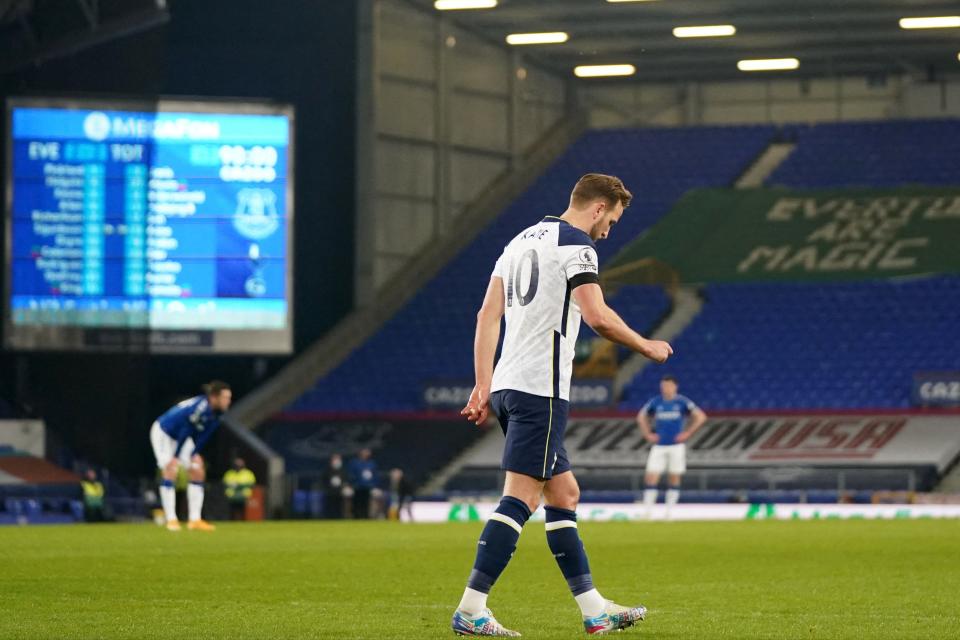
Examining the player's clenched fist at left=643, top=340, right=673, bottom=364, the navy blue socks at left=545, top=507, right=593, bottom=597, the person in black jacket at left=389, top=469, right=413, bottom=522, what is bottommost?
the person in black jacket at left=389, top=469, right=413, bottom=522

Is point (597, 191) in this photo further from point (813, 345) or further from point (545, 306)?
point (813, 345)

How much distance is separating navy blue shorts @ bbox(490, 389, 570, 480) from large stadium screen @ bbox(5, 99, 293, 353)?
1933cm

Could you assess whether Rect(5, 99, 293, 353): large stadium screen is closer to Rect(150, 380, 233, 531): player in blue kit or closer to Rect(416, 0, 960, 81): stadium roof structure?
Rect(150, 380, 233, 531): player in blue kit

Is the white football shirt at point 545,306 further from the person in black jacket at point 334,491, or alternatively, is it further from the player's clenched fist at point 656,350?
the person in black jacket at point 334,491

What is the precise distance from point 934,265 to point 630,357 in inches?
249

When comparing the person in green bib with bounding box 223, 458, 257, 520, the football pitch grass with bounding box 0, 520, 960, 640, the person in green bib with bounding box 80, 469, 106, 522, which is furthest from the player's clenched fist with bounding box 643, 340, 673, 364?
the person in green bib with bounding box 223, 458, 257, 520

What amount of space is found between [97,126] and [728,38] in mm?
15363

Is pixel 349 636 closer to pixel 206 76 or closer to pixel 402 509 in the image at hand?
pixel 402 509

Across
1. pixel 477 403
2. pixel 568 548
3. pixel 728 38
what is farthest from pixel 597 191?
pixel 728 38

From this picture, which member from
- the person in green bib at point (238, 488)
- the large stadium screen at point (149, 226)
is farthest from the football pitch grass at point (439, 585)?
the person in green bib at point (238, 488)

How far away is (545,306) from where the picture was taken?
701 cm

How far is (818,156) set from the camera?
38.2m

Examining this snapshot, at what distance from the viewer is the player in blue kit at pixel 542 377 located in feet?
22.5

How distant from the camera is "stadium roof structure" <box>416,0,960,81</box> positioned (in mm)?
33344
